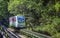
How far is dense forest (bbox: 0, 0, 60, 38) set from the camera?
74.9ft

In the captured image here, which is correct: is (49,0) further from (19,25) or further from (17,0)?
(17,0)

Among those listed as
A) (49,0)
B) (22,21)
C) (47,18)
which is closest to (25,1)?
(22,21)

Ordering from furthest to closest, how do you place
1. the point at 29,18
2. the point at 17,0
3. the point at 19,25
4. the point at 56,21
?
1. the point at 17,0
2. the point at 29,18
3. the point at 19,25
4. the point at 56,21

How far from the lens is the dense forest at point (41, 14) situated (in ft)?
74.9

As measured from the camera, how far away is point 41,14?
1204 inches

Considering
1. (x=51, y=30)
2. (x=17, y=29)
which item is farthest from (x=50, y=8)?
(x=17, y=29)

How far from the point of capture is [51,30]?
22.7m

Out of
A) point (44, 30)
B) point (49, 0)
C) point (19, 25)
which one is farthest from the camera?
point (19, 25)

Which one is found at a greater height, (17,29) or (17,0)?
(17,0)

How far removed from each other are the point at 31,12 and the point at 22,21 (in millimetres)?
4059

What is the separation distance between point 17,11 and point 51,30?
20297 mm

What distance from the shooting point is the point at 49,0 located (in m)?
30.4

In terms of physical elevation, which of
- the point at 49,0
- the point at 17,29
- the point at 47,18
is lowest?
the point at 17,29

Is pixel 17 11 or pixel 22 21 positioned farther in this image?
pixel 17 11
